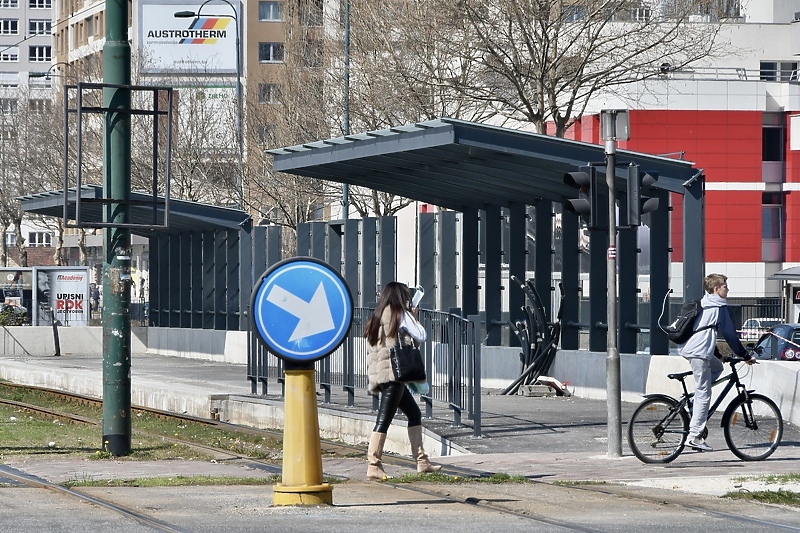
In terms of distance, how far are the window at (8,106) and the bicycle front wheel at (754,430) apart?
61.9m

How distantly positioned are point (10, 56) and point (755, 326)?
4373 inches

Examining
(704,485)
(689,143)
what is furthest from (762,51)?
(704,485)

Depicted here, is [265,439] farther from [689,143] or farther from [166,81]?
[166,81]

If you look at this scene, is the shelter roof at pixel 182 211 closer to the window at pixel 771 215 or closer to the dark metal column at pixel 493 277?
the dark metal column at pixel 493 277

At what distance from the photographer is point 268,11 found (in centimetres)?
10025

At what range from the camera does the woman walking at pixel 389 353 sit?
39.7 ft

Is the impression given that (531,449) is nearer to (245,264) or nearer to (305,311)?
(305,311)

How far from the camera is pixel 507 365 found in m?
23.9

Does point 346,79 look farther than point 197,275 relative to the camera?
Yes

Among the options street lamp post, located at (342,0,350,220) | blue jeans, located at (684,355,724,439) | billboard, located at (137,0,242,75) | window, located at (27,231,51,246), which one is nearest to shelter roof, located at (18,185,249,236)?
street lamp post, located at (342,0,350,220)

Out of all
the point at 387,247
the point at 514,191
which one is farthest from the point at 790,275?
the point at 514,191

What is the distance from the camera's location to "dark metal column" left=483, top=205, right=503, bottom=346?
945 inches

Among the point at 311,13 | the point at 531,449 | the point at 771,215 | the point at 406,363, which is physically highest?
the point at 311,13

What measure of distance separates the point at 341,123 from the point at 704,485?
30.1m
